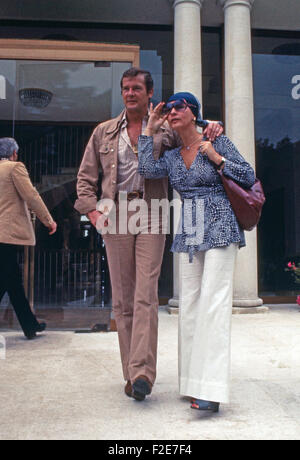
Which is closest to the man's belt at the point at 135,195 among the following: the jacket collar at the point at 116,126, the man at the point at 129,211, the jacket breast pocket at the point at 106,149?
the man at the point at 129,211

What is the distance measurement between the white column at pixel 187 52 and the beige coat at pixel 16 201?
2.42 metres

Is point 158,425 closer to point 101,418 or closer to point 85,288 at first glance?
point 101,418

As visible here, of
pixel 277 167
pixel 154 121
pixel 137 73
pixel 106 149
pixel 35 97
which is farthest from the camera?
pixel 277 167

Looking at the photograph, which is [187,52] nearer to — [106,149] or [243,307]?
[243,307]

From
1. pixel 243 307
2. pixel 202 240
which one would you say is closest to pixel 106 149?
pixel 202 240

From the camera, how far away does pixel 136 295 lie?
2.64 m

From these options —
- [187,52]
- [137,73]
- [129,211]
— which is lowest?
[129,211]

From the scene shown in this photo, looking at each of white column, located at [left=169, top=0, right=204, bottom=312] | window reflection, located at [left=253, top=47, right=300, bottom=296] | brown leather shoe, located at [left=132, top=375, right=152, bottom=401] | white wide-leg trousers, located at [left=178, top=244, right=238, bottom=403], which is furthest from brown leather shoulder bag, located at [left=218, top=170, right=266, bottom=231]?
window reflection, located at [left=253, top=47, right=300, bottom=296]

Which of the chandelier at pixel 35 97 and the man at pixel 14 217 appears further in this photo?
the chandelier at pixel 35 97

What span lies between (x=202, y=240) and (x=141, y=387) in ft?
2.87

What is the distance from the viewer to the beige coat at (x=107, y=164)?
274 centimetres

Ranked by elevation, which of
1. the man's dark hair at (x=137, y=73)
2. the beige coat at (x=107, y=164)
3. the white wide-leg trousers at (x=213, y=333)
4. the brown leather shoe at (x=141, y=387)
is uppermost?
the man's dark hair at (x=137, y=73)

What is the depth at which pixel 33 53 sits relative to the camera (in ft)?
17.0

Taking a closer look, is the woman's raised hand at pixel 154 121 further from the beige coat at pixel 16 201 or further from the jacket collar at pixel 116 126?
the beige coat at pixel 16 201
